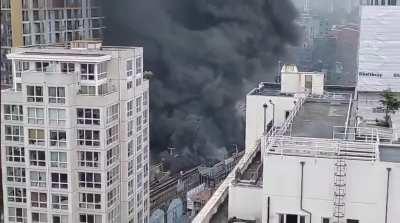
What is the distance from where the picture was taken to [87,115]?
10914 mm

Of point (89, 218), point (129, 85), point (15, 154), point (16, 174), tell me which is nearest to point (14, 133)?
point (15, 154)

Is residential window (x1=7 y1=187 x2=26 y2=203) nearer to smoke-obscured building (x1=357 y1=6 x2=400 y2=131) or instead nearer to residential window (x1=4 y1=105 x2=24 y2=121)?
residential window (x1=4 y1=105 x2=24 y2=121)

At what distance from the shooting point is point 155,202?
66.1 feet

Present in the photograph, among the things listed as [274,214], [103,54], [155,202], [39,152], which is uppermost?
[103,54]

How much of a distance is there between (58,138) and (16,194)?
1354mm

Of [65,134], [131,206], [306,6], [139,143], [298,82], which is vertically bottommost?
[131,206]

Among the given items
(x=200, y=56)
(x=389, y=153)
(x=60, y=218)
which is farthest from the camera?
(x=200, y=56)

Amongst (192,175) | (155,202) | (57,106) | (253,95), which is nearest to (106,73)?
(57,106)

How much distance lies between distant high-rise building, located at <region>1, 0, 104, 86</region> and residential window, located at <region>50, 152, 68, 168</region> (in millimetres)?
7839

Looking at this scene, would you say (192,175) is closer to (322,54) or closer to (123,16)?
(123,16)

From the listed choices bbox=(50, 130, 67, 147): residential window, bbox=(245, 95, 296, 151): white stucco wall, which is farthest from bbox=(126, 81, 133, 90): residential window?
bbox=(245, 95, 296, 151): white stucco wall

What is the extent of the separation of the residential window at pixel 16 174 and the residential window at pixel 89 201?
100cm

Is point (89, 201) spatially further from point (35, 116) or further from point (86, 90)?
point (86, 90)

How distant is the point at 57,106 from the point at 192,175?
12496mm
